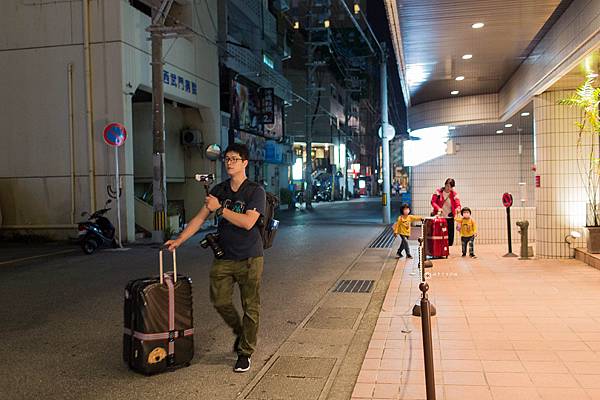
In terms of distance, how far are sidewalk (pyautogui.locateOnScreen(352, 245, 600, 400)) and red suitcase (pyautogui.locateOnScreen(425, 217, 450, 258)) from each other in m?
2.13

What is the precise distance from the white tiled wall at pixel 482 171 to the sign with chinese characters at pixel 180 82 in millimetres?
8930

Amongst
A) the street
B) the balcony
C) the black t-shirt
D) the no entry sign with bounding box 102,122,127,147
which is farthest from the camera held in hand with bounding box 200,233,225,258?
the balcony

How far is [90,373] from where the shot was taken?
5059 millimetres

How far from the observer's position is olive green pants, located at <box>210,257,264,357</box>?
4.94 m

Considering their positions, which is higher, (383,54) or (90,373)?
(383,54)

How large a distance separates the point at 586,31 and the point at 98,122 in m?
13.0

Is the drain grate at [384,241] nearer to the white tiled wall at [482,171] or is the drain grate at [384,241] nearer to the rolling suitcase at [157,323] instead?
the white tiled wall at [482,171]

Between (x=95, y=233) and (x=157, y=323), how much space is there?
10028 mm

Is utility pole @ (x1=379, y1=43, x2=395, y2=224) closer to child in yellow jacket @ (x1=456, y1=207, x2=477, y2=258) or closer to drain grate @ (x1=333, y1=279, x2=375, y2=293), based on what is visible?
child in yellow jacket @ (x1=456, y1=207, x2=477, y2=258)

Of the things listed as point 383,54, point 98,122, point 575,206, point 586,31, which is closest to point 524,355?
point 586,31

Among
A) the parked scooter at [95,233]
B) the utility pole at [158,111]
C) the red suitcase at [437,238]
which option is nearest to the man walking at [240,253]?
the red suitcase at [437,238]

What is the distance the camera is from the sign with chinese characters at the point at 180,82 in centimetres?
1858

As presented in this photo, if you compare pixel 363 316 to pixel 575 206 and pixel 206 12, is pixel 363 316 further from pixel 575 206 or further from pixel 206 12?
pixel 206 12

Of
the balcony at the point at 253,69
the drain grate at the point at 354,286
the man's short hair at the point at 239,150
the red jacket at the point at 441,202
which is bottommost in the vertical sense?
the drain grate at the point at 354,286
